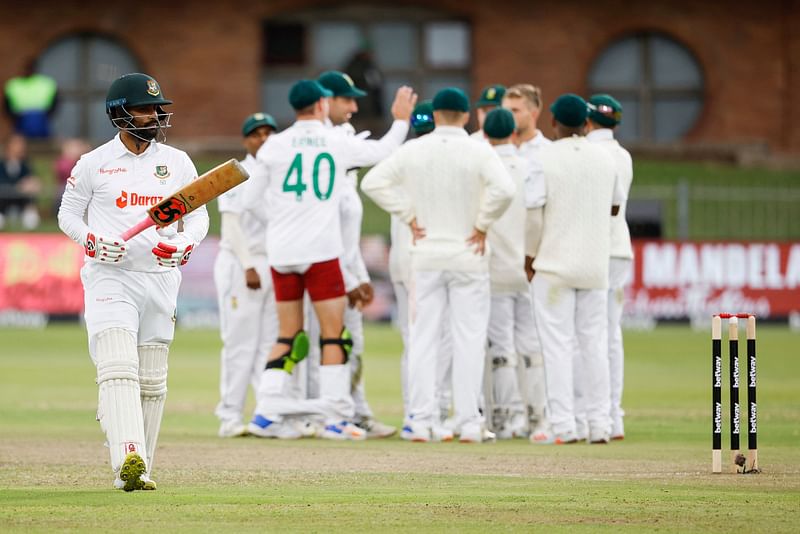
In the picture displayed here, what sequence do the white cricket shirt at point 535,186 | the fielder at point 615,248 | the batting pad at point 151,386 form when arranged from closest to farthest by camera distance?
the batting pad at point 151,386
the white cricket shirt at point 535,186
the fielder at point 615,248

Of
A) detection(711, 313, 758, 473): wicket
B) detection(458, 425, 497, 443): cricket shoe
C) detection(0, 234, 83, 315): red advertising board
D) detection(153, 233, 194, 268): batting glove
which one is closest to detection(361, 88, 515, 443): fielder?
detection(458, 425, 497, 443): cricket shoe

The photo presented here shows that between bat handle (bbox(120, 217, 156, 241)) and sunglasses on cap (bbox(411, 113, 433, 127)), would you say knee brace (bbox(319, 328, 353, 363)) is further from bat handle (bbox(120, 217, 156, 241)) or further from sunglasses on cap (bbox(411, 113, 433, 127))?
bat handle (bbox(120, 217, 156, 241))

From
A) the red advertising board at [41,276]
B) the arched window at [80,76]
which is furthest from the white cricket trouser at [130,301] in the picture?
A: the arched window at [80,76]

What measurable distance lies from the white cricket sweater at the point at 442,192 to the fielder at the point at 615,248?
3.46ft

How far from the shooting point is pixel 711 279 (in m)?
24.6

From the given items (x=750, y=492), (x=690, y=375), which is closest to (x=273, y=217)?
(x=750, y=492)

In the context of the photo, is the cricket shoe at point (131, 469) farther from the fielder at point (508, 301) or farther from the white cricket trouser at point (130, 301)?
the fielder at point (508, 301)

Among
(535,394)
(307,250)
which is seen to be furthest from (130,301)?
(535,394)

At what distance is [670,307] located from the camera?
80.7ft

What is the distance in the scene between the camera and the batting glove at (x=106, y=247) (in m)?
8.28

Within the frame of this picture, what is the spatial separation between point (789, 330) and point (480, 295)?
13.8 m

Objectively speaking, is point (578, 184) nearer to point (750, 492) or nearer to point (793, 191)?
point (750, 492)

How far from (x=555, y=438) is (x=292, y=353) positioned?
1949mm

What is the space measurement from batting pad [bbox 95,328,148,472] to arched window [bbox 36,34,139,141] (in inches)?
1048
